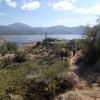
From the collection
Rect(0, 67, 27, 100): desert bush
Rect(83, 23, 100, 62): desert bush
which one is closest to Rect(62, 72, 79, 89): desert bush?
Rect(0, 67, 27, 100): desert bush

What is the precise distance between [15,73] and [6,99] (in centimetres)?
140

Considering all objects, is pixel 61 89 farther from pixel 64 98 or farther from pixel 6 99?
pixel 6 99

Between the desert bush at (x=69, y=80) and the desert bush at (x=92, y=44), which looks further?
the desert bush at (x=92, y=44)

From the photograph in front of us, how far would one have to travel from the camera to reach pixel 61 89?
5.71 m

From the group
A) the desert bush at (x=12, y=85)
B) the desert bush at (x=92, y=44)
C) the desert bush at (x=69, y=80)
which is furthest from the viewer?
the desert bush at (x=92, y=44)

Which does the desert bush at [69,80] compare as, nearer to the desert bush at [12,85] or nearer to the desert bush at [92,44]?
the desert bush at [12,85]

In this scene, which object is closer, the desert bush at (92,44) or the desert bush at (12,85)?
the desert bush at (12,85)

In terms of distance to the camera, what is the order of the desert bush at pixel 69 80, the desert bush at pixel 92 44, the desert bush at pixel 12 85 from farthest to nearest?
the desert bush at pixel 92 44, the desert bush at pixel 69 80, the desert bush at pixel 12 85

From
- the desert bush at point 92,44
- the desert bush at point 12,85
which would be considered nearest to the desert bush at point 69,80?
the desert bush at point 12,85

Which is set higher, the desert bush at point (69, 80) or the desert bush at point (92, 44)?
the desert bush at point (92, 44)

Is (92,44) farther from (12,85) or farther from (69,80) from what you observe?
(12,85)

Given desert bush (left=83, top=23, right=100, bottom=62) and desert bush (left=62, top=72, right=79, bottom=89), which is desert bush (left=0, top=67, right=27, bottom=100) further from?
desert bush (left=83, top=23, right=100, bottom=62)

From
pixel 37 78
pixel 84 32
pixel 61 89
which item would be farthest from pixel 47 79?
pixel 84 32

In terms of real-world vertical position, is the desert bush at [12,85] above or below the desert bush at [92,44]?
below
